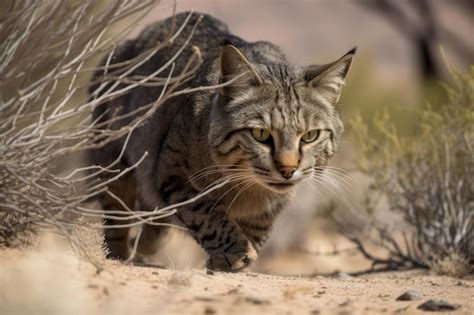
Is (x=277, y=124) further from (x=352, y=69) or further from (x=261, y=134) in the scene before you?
(x=352, y=69)

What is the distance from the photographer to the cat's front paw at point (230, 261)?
558 cm

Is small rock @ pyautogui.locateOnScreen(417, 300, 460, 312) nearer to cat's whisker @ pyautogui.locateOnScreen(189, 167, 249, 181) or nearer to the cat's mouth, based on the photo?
the cat's mouth

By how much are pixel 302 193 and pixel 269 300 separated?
310 inches

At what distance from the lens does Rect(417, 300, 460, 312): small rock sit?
4.43 meters

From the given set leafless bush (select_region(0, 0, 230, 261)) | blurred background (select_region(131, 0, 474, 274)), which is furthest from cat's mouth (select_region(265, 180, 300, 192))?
leafless bush (select_region(0, 0, 230, 261))

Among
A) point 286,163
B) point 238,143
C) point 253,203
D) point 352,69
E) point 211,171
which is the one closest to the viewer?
point 286,163

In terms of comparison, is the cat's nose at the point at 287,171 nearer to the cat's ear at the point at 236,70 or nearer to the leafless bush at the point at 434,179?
the cat's ear at the point at 236,70

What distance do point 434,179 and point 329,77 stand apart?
94.3 inches

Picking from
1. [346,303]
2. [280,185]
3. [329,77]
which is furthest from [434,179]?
[346,303]

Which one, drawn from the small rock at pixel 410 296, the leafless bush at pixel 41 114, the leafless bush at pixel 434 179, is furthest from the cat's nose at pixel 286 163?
the leafless bush at pixel 434 179

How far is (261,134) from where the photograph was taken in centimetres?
545

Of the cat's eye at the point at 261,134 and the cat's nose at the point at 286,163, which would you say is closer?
the cat's nose at the point at 286,163

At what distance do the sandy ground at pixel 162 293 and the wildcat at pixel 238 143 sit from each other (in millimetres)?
666

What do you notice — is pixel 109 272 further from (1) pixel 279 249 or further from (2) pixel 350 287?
(1) pixel 279 249
